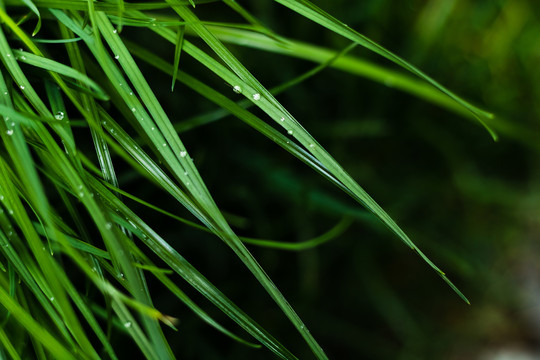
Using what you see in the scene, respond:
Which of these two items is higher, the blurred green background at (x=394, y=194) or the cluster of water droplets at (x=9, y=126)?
the blurred green background at (x=394, y=194)

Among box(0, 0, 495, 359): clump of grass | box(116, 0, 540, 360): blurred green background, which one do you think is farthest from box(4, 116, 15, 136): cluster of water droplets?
box(116, 0, 540, 360): blurred green background

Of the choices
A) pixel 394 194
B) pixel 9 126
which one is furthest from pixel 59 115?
pixel 394 194

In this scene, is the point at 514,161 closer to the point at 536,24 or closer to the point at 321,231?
the point at 536,24

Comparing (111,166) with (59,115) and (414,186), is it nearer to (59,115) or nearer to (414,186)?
(59,115)

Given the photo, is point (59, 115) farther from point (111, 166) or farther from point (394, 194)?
point (394, 194)

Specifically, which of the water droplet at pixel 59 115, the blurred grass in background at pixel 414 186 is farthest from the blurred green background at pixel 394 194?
the water droplet at pixel 59 115

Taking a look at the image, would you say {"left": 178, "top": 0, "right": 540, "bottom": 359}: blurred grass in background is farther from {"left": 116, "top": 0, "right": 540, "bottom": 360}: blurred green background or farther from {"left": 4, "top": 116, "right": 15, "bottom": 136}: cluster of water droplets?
{"left": 4, "top": 116, "right": 15, "bottom": 136}: cluster of water droplets

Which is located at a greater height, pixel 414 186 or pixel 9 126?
pixel 414 186

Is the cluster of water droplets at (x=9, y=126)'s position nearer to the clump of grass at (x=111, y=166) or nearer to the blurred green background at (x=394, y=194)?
the clump of grass at (x=111, y=166)

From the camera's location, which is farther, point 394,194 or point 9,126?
point 394,194
